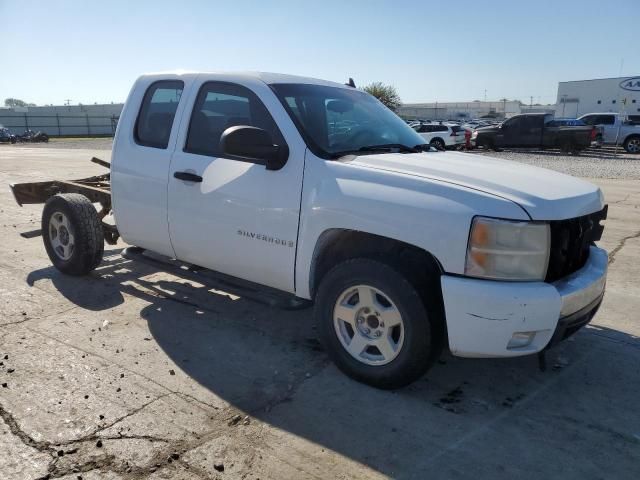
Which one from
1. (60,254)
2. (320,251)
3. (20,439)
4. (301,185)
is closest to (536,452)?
(320,251)

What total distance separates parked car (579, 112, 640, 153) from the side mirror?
2728cm

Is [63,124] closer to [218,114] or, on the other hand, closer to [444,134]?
[444,134]

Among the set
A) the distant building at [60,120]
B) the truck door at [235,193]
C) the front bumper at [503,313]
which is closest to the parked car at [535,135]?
the truck door at [235,193]

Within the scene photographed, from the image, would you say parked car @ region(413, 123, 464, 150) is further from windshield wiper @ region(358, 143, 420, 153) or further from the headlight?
the headlight

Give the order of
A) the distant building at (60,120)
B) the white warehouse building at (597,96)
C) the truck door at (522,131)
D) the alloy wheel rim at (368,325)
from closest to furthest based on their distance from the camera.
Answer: the alloy wheel rim at (368,325) < the truck door at (522,131) < the distant building at (60,120) < the white warehouse building at (597,96)

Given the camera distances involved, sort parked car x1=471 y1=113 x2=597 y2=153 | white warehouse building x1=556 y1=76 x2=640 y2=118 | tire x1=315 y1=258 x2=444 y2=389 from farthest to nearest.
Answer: white warehouse building x1=556 y1=76 x2=640 y2=118 < parked car x1=471 y1=113 x2=597 y2=153 < tire x1=315 y1=258 x2=444 y2=389

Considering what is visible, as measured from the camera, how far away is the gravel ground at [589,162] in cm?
1692

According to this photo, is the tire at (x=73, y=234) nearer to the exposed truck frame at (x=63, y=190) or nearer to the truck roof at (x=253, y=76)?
the exposed truck frame at (x=63, y=190)

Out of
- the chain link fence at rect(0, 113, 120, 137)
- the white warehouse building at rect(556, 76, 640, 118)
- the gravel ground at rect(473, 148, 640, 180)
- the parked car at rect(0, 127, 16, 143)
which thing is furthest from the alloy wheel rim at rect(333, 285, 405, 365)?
the white warehouse building at rect(556, 76, 640, 118)

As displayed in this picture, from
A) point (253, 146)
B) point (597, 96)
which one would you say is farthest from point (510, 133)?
point (597, 96)

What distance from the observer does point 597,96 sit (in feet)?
178

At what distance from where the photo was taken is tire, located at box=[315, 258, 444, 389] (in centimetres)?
314

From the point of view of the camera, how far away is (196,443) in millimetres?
2834

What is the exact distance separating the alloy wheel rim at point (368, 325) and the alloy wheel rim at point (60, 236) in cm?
322
